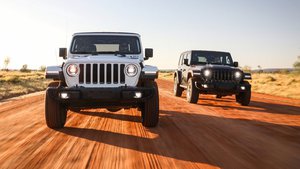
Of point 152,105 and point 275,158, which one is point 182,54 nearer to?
point 152,105

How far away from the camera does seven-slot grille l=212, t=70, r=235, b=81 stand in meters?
11.1

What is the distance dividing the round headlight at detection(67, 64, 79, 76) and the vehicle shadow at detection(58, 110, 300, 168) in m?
1.11

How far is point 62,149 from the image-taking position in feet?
15.5

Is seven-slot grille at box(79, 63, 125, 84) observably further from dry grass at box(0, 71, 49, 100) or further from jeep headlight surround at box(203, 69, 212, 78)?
dry grass at box(0, 71, 49, 100)

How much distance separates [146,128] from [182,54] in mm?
8629

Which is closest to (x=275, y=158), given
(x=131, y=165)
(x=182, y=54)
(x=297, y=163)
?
(x=297, y=163)

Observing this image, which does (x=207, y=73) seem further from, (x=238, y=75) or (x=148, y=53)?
(x=148, y=53)

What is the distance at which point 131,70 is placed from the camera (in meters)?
6.22

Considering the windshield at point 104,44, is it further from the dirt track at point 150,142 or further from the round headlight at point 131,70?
the dirt track at point 150,142

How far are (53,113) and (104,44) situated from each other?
2.29m

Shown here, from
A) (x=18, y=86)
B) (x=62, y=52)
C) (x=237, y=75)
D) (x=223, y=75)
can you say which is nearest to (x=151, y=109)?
(x=62, y=52)

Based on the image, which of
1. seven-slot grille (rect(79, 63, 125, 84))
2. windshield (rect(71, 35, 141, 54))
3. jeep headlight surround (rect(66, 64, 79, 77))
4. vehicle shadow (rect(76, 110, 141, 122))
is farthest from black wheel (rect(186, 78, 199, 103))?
jeep headlight surround (rect(66, 64, 79, 77))

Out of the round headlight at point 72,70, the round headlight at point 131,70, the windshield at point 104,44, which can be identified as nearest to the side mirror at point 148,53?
the windshield at point 104,44

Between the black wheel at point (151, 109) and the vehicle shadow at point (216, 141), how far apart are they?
167 mm
